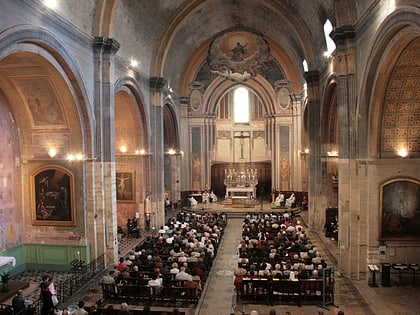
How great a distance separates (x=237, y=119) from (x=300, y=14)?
620 inches

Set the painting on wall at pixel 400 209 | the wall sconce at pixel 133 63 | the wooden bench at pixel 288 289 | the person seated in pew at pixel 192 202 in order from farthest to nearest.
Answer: the person seated in pew at pixel 192 202 < the wall sconce at pixel 133 63 < the painting on wall at pixel 400 209 < the wooden bench at pixel 288 289

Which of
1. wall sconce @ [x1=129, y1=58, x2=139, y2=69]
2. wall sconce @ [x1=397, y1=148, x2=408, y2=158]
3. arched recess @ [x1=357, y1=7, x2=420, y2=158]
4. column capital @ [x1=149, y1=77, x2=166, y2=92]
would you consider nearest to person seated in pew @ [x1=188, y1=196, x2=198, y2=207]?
column capital @ [x1=149, y1=77, x2=166, y2=92]

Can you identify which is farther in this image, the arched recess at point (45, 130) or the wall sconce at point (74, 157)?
the wall sconce at point (74, 157)

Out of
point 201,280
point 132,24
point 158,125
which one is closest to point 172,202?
point 158,125

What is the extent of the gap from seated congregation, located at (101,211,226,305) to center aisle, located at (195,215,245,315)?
447 millimetres

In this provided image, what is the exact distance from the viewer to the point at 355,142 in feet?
49.8

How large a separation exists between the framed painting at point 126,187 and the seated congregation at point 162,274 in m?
6.94

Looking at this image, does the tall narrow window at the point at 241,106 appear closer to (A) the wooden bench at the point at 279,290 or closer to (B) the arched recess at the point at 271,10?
(B) the arched recess at the point at 271,10

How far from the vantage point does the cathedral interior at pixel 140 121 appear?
13438mm

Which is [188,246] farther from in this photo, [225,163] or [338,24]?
[225,163]

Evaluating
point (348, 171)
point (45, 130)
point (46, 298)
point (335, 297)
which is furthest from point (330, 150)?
point (46, 298)

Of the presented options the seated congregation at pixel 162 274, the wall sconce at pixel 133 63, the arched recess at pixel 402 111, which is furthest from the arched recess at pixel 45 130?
the arched recess at pixel 402 111

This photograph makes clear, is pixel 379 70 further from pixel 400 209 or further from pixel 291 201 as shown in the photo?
pixel 291 201

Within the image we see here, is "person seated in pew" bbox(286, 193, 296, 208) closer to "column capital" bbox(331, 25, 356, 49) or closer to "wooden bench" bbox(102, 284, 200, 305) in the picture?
"column capital" bbox(331, 25, 356, 49)
